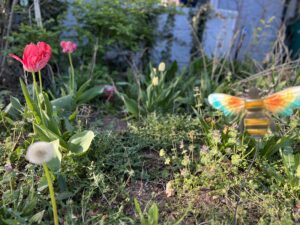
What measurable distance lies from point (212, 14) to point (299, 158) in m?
2.86

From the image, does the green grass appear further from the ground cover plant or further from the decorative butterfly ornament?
the decorative butterfly ornament

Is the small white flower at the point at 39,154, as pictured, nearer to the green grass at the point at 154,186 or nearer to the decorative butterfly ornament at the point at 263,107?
the green grass at the point at 154,186

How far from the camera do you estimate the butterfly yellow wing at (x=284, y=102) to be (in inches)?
62.1

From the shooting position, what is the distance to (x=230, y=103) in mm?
1668

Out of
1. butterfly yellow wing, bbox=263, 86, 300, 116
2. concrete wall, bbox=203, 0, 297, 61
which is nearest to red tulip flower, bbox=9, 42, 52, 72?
butterfly yellow wing, bbox=263, 86, 300, 116

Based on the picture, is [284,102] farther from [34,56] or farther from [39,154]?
[34,56]

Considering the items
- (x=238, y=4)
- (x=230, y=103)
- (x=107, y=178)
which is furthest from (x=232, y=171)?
(x=238, y=4)

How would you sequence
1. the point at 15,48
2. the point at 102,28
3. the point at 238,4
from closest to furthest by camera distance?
the point at 15,48 < the point at 102,28 < the point at 238,4

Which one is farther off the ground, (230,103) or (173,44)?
(230,103)

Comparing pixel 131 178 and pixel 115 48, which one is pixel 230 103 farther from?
pixel 115 48

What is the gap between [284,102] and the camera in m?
1.61

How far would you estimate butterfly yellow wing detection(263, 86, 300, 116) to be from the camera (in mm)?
1578

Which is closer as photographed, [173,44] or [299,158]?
[299,158]

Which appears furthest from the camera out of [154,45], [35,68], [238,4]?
[238,4]
